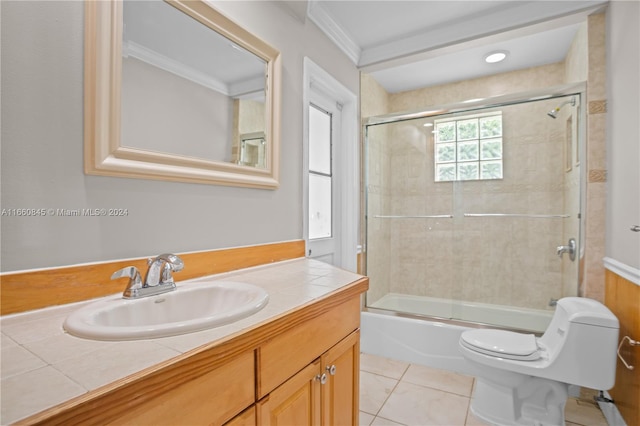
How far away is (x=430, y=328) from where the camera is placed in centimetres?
238

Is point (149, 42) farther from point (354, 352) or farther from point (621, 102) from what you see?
point (621, 102)

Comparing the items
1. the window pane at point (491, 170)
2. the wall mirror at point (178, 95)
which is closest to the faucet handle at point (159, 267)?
the wall mirror at point (178, 95)

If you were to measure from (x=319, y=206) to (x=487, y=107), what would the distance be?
1562 millimetres

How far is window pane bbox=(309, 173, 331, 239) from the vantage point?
2.40 meters

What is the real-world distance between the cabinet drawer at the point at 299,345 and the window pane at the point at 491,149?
2.37 meters

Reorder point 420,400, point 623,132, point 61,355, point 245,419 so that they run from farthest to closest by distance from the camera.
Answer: point 420,400
point 623,132
point 245,419
point 61,355

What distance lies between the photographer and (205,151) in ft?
4.35

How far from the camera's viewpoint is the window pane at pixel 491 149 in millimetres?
2904

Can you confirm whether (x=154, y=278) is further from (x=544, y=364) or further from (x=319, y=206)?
(x=544, y=364)

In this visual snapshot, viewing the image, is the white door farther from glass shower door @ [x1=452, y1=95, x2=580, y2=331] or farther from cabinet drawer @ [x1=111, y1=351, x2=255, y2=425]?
cabinet drawer @ [x1=111, y1=351, x2=255, y2=425]

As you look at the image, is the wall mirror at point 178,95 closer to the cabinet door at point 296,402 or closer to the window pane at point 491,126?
the cabinet door at point 296,402

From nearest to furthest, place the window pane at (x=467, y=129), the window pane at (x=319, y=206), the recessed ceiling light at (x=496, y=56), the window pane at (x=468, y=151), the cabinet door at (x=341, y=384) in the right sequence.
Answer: the cabinet door at (x=341, y=384) → the window pane at (x=319, y=206) → the recessed ceiling light at (x=496, y=56) → the window pane at (x=467, y=129) → the window pane at (x=468, y=151)

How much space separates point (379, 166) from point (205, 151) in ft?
6.80

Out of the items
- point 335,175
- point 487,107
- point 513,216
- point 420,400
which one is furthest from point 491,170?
point 420,400
